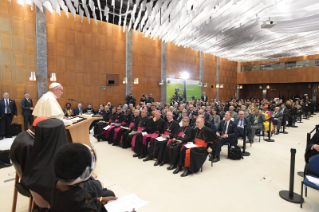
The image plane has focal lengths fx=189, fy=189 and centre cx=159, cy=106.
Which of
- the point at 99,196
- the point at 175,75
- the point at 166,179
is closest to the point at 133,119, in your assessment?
the point at 166,179

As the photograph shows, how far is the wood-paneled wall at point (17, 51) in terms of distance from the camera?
882cm

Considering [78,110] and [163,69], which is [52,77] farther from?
[163,69]

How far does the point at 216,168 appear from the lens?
5.04 m

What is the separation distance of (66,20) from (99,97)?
15.9 feet

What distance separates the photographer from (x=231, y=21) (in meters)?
8.00

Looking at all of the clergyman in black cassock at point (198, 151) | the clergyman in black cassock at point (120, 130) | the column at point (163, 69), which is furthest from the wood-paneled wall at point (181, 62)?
the clergyman in black cassock at point (198, 151)

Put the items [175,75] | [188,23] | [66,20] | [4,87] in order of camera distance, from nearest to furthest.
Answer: [188,23] → [4,87] → [66,20] → [175,75]

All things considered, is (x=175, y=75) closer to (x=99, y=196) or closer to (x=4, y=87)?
(x=4, y=87)

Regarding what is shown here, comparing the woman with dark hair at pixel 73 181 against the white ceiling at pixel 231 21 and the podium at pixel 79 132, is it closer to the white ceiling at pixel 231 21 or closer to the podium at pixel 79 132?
the podium at pixel 79 132

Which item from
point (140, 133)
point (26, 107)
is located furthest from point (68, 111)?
point (140, 133)

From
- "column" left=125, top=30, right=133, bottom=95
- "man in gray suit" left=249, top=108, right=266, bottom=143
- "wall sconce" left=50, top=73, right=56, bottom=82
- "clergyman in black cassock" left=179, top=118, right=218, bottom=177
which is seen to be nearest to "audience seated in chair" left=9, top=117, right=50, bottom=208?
"clergyman in black cassock" left=179, top=118, right=218, bottom=177

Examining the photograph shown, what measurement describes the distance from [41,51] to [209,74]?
1559 cm

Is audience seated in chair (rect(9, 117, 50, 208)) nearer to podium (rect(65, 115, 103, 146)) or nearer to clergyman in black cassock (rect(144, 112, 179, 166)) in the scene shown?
podium (rect(65, 115, 103, 146))

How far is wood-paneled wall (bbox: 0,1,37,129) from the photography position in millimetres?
8820
